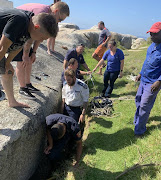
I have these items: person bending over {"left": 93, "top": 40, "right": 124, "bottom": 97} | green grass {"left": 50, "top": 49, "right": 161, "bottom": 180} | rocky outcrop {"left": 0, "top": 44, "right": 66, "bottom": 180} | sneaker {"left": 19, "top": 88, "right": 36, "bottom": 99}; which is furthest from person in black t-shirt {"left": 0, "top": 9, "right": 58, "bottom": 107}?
Answer: person bending over {"left": 93, "top": 40, "right": 124, "bottom": 97}

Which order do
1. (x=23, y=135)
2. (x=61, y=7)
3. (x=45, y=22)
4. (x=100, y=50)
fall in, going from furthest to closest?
(x=100, y=50)
(x=61, y=7)
(x=23, y=135)
(x=45, y=22)

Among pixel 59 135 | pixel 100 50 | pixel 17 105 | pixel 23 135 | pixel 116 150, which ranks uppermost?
pixel 17 105

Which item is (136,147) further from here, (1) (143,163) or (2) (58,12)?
(2) (58,12)

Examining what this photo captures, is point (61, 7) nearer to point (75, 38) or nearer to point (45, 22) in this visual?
point (45, 22)

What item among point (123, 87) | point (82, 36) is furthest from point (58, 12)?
point (82, 36)

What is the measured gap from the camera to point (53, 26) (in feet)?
8.11

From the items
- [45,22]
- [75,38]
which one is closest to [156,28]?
[45,22]

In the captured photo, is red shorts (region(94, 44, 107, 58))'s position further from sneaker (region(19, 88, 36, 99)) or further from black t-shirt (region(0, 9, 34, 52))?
black t-shirt (region(0, 9, 34, 52))

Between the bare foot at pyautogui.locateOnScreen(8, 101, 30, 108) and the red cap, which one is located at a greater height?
the red cap

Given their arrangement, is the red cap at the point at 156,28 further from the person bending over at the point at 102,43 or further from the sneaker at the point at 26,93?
the person bending over at the point at 102,43

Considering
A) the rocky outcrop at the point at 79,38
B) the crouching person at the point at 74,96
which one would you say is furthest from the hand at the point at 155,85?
the rocky outcrop at the point at 79,38

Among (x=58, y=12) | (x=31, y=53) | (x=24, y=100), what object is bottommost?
(x=24, y=100)

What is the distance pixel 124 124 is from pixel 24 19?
3604 mm

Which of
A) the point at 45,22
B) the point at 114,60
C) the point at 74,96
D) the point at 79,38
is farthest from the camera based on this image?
the point at 79,38
